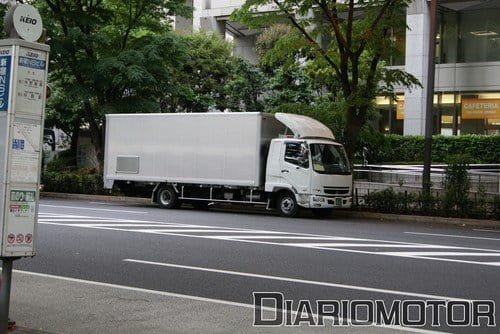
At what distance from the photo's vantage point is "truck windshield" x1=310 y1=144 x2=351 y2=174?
19719 mm

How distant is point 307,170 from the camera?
1952 centimetres

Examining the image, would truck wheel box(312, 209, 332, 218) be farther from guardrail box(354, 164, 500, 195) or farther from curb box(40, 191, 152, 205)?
curb box(40, 191, 152, 205)

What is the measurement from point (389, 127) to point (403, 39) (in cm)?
538

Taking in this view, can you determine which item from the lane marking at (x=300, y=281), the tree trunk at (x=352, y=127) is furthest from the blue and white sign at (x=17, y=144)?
the tree trunk at (x=352, y=127)

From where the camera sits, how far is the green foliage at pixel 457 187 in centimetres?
1977

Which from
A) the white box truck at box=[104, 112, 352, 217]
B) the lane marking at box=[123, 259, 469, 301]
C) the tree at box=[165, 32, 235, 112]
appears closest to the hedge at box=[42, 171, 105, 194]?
the white box truck at box=[104, 112, 352, 217]

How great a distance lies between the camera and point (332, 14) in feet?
72.7

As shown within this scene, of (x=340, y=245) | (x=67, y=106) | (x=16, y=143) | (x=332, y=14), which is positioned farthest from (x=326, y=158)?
(x=67, y=106)

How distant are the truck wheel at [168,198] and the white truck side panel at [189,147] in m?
0.48

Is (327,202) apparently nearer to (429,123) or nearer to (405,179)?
(429,123)

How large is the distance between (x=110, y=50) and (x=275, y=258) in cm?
2120

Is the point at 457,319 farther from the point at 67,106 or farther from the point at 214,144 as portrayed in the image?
the point at 67,106

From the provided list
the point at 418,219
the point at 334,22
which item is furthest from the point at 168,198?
the point at 418,219
